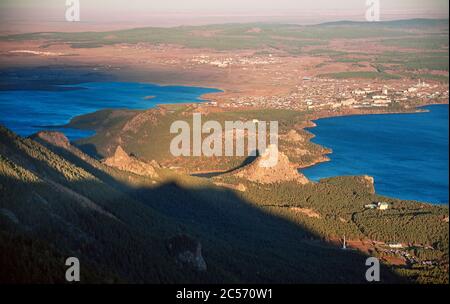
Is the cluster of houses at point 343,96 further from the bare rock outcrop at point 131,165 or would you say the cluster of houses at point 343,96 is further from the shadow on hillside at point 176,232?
the shadow on hillside at point 176,232

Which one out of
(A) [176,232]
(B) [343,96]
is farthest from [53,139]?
(B) [343,96]

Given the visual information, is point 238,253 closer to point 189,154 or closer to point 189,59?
point 189,154

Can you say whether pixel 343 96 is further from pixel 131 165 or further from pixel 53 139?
pixel 53 139

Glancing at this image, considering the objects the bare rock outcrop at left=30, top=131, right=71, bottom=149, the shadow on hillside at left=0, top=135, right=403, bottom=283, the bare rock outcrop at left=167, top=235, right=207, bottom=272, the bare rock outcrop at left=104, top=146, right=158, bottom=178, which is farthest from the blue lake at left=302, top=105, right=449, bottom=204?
the bare rock outcrop at left=167, top=235, right=207, bottom=272

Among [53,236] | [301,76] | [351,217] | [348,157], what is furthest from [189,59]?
[53,236]

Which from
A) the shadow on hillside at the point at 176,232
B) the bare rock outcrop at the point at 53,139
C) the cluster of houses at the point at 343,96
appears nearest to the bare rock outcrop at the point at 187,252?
the shadow on hillside at the point at 176,232

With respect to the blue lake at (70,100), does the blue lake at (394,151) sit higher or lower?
lower
